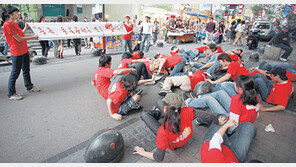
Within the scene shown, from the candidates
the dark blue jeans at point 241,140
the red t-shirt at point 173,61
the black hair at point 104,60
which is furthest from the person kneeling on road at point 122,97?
the red t-shirt at point 173,61

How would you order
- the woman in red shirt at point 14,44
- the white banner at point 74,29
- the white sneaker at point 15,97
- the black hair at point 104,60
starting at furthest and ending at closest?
the white banner at point 74,29
the white sneaker at point 15,97
the black hair at point 104,60
the woman in red shirt at point 14,44

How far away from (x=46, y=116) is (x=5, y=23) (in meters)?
2.09

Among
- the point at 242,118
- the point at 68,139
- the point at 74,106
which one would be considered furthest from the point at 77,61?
the point at 242,118

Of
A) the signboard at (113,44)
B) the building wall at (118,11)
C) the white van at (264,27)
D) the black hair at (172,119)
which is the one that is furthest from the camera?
the building wall at (118,11)

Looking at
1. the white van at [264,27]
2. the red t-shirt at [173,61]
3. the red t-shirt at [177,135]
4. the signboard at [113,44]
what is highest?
the white van at [264,27]

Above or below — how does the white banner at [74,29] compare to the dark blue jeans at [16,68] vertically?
above

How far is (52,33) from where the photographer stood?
235 inches

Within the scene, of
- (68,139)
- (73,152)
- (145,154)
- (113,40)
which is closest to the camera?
(145,154)

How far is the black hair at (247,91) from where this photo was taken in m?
2.11

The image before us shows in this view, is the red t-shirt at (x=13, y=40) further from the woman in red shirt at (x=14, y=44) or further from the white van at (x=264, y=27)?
the white van at (x=264, y=27)

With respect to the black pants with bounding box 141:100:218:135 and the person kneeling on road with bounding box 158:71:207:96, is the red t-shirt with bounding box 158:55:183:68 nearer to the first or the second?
the person kneeling on road with bounding box 158:71:207:96

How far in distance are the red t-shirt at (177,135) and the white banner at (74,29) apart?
19.6 feet

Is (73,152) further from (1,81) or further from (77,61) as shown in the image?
(77,61)

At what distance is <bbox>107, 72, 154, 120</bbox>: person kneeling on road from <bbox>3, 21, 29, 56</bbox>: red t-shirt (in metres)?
2.42
